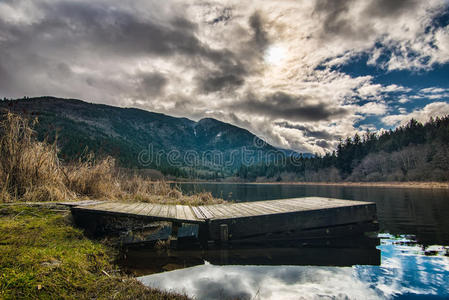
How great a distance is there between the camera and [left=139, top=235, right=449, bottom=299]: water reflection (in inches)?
141

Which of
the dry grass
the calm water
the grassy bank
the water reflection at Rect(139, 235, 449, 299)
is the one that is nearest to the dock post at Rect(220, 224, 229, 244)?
the calm water

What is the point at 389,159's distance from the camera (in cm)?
7331

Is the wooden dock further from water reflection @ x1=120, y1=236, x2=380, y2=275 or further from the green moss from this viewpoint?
the green moss

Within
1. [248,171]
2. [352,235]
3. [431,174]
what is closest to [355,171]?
[431,174]

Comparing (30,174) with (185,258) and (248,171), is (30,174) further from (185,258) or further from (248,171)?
(248,171)

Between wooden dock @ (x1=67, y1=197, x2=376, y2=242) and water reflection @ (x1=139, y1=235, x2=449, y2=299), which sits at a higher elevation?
wooden dock @ (x1=67, y1=197, x2=376, y2=242)

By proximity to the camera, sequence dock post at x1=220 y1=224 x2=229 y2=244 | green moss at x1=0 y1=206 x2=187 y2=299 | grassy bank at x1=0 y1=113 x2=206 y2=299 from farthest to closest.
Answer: dock post at x1=220 y1=224 x2=229 y2=244, grassy bank at x1=0 y1=113 x2=206 y2=299, green moss at x1=0 y1=206 x2=187 y2=299

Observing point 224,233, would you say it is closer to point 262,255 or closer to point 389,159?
point 262,255

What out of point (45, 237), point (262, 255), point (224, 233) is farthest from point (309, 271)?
point (45, 237)

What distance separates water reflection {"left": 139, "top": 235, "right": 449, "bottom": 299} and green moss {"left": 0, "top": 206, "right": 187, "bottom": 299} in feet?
2.40

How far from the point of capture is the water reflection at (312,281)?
359cm

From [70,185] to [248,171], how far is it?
12740cm

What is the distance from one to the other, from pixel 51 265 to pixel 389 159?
3508 inches

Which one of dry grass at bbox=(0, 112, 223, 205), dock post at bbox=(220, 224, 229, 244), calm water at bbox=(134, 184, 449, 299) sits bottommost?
calm water at bbox=(134, 184, 449, 299)
